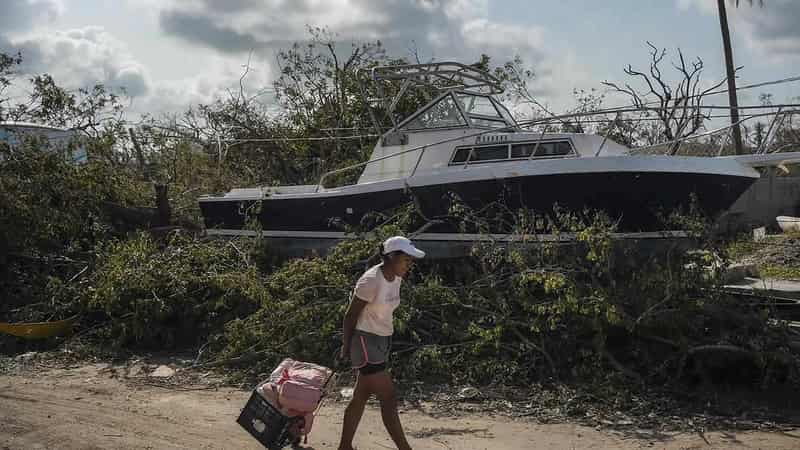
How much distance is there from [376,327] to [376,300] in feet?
0.59

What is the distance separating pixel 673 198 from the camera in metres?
8.20

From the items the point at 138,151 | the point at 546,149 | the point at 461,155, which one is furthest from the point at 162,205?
the point at 546,149

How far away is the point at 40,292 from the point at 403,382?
5.56 meters

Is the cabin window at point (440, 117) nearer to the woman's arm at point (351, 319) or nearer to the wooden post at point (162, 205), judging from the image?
the wooden post at point (162, 205)

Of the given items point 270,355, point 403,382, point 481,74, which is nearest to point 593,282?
point 403,382

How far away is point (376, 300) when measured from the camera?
15.7 feet

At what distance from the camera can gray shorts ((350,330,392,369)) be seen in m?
4.83

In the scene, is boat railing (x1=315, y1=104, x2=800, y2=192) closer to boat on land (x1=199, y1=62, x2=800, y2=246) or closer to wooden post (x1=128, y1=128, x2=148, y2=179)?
boat on land (x1=199, y1=62, x2=800, y2=246)

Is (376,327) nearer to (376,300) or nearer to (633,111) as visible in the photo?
(376,300)

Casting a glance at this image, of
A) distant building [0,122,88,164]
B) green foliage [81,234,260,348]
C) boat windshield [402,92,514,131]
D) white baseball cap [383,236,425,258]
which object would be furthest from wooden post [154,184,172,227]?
white baseball cap [383,236,425,258]

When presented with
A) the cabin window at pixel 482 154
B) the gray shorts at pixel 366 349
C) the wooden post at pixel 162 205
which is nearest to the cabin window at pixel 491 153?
the cabin window at pixel 482 154

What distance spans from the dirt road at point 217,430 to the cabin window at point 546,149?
3.92m

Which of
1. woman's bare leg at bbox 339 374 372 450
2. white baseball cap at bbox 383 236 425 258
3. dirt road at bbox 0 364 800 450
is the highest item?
white baseball cap at bbox 383 236 425 258

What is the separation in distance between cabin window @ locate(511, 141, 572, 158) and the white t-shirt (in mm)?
4718
